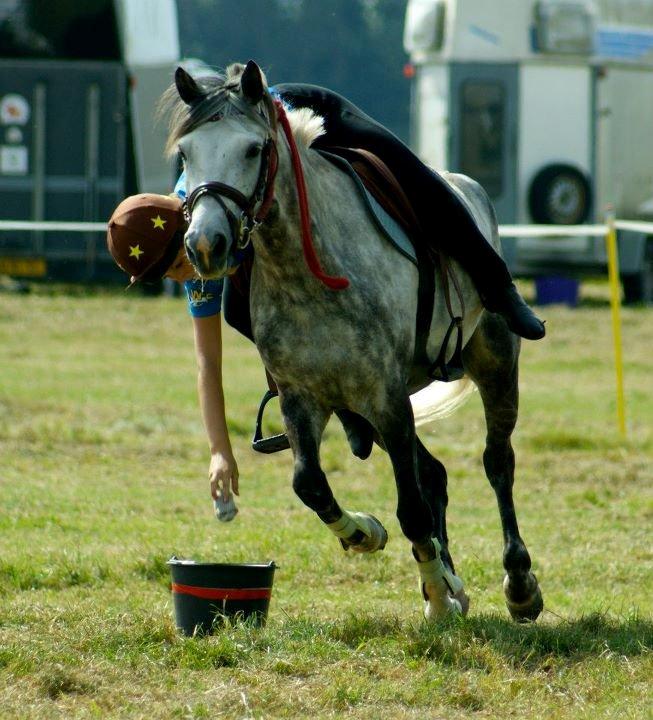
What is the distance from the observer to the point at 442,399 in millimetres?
6859

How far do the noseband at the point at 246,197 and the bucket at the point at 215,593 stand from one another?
50.5 inches

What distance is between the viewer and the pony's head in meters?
4.38

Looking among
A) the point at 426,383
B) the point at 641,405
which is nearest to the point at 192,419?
the point at 641,405

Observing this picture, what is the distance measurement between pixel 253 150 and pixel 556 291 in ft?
52.9

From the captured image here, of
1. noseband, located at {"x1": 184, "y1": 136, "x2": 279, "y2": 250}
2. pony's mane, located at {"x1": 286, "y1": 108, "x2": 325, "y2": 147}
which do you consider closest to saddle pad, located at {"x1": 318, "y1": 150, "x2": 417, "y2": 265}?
pony's mane, located at {"x1": 286, "y1": 108, "x2": 325, "y2": 147}

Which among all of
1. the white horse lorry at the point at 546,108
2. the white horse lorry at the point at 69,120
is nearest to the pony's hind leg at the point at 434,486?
the white horse lorry at the point at 546,108

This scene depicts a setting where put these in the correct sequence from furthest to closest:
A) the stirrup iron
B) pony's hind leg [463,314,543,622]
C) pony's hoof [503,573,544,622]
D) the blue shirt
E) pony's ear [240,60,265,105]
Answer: pony's hind leg [463,314,543,622] < pony's hoof [503,573,544,622] < the stirrup iron < the blue shirt < pony's ear [240,60,265,105]

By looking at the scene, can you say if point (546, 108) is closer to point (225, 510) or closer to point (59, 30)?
point (59, 30)

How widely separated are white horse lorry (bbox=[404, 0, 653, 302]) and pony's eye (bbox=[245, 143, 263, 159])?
50.5 ft

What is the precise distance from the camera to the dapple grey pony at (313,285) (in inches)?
182

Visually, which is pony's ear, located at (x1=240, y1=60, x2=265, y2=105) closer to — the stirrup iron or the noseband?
the noseband

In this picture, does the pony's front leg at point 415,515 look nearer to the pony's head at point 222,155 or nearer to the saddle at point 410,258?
the saddle at point 410,258

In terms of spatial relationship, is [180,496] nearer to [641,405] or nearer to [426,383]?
[426,383]

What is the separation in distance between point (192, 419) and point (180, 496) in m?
2.94
